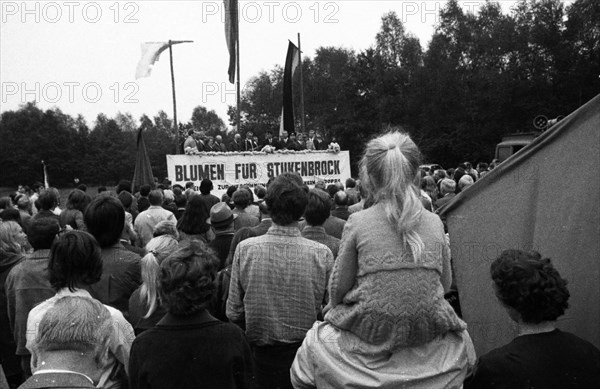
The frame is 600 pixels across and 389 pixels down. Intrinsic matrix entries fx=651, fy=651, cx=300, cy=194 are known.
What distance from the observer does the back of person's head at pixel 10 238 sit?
5070mm

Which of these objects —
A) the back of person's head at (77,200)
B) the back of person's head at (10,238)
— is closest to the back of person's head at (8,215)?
the back of person's head at (77,200)

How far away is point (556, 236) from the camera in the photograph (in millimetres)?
3014

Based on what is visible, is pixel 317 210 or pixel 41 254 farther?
pixel 317 210

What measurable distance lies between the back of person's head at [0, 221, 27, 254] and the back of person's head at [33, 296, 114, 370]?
8.46 feet

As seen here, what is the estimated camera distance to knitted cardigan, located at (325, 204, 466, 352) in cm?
251

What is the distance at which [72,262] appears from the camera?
3.28 m

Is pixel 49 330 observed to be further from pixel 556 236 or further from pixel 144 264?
pixel 556 236

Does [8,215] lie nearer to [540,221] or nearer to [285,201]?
[285,201]

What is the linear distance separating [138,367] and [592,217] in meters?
2.11

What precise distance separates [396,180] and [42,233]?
2714mm

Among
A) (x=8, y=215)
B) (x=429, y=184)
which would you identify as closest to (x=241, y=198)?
(x=8, y=215)

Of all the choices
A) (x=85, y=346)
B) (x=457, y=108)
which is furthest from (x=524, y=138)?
(x=457, y=108)

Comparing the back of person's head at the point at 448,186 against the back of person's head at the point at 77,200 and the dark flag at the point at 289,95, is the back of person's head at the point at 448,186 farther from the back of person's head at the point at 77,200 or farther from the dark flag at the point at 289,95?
the dark flag at the point at 289,95

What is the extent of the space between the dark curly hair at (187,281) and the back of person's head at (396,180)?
841 mm
